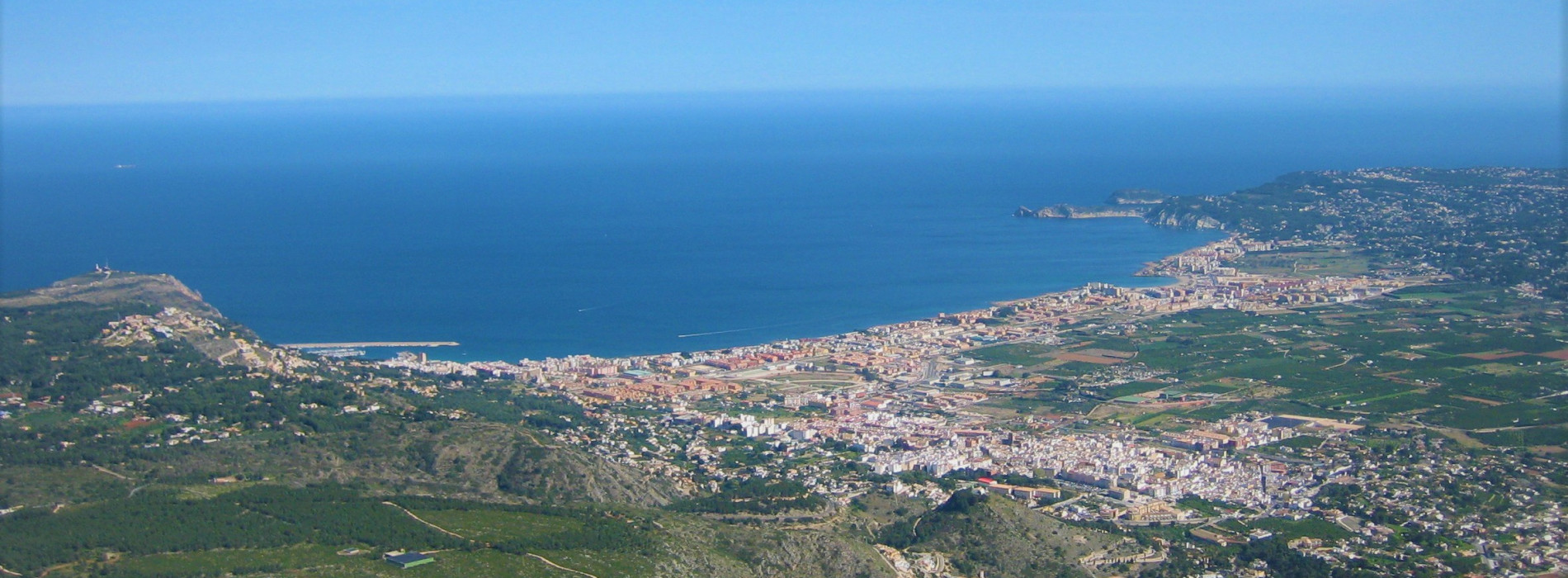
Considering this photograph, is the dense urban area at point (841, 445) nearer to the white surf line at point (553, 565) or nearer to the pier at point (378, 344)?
the white surf line at point (553, 565)

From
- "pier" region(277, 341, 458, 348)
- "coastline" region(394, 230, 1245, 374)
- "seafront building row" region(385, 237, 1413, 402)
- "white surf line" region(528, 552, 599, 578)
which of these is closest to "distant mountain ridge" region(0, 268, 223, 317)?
"pier" region(277, 341, 458, 348)

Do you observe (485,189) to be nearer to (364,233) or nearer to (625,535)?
Result: (364,233)

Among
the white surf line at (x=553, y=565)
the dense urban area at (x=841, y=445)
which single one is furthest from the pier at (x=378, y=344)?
the white surf line at (x=553, y=565)

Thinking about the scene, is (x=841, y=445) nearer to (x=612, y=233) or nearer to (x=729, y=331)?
(x=729, y=331)

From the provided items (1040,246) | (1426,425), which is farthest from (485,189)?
(1426,425)

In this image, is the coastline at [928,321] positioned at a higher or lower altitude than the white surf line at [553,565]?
lower

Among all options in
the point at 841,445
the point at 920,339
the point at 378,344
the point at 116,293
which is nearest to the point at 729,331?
the point at 920,339

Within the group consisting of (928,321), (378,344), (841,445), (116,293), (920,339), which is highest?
(116,293)
